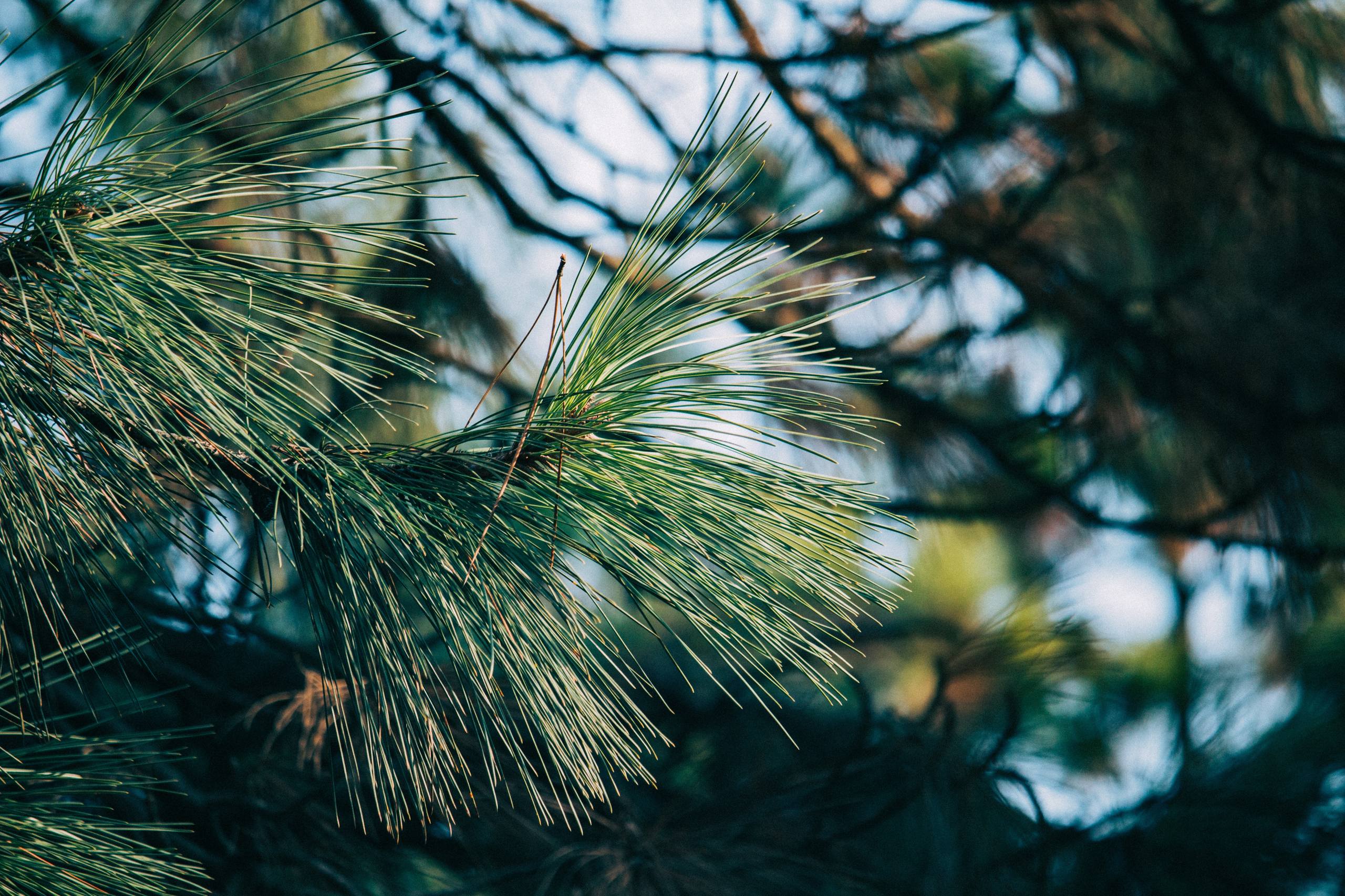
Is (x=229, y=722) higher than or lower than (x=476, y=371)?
lower

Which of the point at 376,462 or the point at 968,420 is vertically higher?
the point at 968,420

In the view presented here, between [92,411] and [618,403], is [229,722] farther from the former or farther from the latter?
[618,403]

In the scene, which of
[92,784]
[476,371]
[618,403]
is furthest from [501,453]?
[476,371]

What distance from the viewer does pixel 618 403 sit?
45 centimetres

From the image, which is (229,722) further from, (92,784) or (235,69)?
(235,69)

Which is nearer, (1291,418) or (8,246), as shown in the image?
(8,246)

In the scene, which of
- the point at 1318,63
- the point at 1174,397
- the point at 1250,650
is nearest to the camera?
the point at 1318,63

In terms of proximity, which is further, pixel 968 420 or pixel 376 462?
pixel 968 420

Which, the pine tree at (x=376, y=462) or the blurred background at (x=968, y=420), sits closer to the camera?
the pine tree at (x=376, y=462)

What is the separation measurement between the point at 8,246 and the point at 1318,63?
133 centimetres

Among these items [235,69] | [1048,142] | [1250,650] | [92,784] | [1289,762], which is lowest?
[92,784]

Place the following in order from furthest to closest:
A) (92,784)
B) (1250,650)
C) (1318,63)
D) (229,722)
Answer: (1250,650)
(1318,63)
(229,722)
(92,784)

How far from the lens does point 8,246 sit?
0.38 m

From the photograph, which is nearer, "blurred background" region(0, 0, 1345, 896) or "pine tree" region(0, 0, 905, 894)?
"pine tree" region(0, 0, 905, 894)
